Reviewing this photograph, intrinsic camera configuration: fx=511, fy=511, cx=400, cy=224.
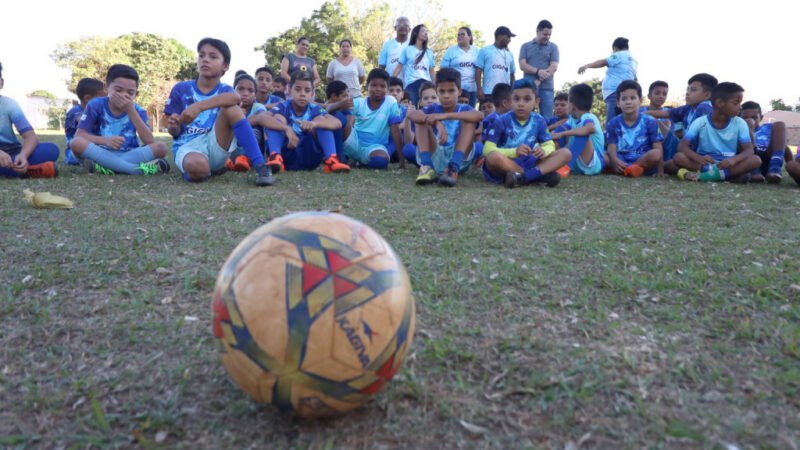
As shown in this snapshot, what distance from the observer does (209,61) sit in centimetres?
567

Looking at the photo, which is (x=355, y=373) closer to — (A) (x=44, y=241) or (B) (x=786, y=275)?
(B) (x=786, y=275)

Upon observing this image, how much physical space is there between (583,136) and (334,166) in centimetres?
358

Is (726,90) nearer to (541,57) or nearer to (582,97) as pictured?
(582,97)

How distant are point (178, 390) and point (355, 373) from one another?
0.77 m

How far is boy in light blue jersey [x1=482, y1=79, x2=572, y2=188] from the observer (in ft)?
20.7

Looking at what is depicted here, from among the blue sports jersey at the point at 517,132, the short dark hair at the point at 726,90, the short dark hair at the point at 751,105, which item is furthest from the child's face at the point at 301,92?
the short dark hair at the point at 751,105

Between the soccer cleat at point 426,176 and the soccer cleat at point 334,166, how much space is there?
4.49 feet

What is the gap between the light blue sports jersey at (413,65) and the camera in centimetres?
937

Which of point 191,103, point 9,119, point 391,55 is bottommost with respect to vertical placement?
point 9,119

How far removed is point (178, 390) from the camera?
Answer: 192 centimetres

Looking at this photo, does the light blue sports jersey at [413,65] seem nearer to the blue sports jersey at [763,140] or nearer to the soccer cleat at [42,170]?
the blue sports jersey at [763,140]

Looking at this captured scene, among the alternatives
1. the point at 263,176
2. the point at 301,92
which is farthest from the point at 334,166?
the point at 263,176

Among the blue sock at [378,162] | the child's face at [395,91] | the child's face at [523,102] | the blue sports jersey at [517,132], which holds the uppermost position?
the child's face at [395,91]

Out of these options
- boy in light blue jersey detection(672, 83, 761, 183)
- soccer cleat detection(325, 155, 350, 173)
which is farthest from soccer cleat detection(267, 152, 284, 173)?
boy in light blue jersey detection(672, 83, 761, 183)
